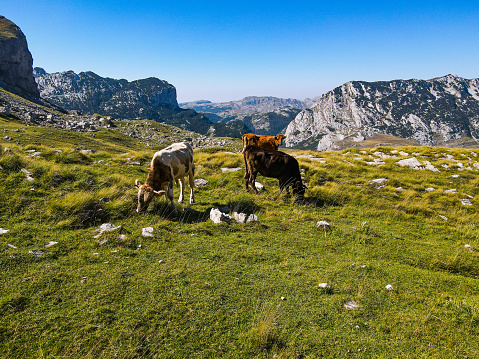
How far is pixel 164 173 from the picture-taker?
412 inches

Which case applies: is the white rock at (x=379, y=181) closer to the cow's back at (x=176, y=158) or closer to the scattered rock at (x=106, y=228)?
the cow's back at (x=176, y=158)

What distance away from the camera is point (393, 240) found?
872cm

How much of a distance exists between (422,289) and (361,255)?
1870 millimetres

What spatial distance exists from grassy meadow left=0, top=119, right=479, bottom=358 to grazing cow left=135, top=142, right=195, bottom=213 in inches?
28.7

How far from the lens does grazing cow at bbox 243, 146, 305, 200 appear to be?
13.3 metres

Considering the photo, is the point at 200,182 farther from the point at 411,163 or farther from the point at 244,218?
the point at 411,163

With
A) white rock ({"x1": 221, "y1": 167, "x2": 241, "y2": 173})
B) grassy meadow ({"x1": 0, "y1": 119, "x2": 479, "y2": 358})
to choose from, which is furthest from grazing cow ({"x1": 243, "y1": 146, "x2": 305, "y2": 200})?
white rock ({"x1": 221, "y1": 167, "x2": 241, "y2": 173})

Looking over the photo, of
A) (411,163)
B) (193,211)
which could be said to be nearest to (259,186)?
(193,211)

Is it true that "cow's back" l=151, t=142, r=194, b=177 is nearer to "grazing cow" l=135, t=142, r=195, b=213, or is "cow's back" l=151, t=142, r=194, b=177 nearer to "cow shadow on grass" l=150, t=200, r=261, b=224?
"grazing cow" l=135, t=142, r=195, b=213

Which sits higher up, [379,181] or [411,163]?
[411,163]

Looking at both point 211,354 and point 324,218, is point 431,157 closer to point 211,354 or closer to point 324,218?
point 324,218

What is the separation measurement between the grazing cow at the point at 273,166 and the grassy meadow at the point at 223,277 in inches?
75.2

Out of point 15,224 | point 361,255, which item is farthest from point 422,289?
point 15,224

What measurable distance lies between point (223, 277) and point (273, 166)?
28.5 ft
